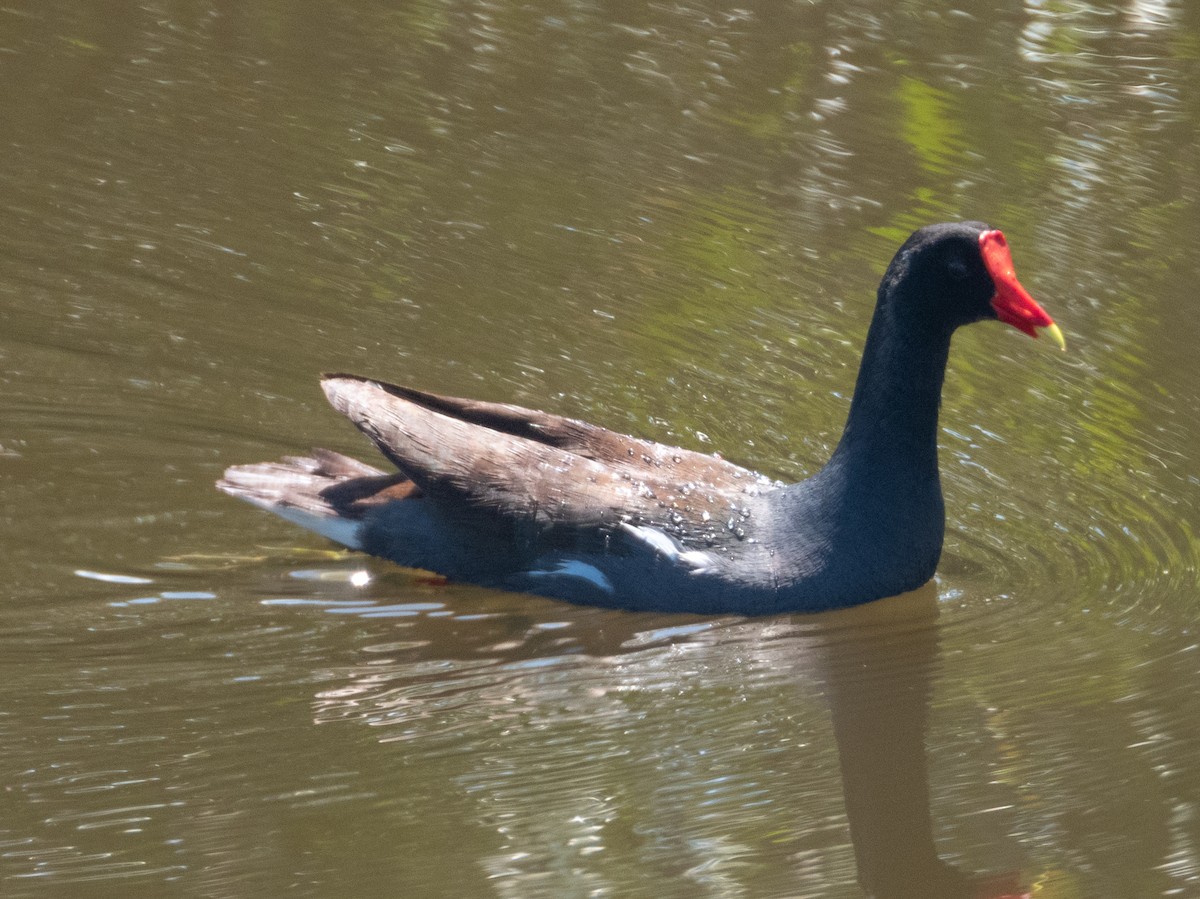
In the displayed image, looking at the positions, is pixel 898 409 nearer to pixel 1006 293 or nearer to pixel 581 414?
pixel 1006 293

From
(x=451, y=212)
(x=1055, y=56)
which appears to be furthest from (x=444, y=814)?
(x=1055, y=56)

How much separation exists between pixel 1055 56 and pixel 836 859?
738cm

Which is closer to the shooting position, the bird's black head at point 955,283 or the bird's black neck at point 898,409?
the bird's black head at point 955,283

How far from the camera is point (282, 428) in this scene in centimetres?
705

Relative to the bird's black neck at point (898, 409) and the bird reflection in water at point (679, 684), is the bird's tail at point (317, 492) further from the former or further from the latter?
the bird's black neck at point (898, 409)

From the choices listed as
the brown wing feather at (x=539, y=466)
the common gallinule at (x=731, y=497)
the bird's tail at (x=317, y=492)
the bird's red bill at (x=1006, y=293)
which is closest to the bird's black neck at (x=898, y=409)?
the common gallinule at (x=731, y=497)

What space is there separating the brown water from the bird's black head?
37.8 inches

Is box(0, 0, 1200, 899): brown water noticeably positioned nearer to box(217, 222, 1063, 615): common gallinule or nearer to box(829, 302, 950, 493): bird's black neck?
box(217, 222, 1063, 615): common gallinule

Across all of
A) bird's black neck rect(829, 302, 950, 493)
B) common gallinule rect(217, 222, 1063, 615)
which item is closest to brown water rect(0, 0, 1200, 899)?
common gallinule rect(217, 222, 1063, 615)

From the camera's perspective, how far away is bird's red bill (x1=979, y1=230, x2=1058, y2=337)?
18.7 ft

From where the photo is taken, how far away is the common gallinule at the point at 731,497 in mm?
5750

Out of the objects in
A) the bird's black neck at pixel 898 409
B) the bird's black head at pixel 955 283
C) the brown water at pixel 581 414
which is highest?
the bird's black head at pixel 955 283

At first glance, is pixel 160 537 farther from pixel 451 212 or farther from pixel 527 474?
pixel 451 212

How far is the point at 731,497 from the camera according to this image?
5906 millimetres
